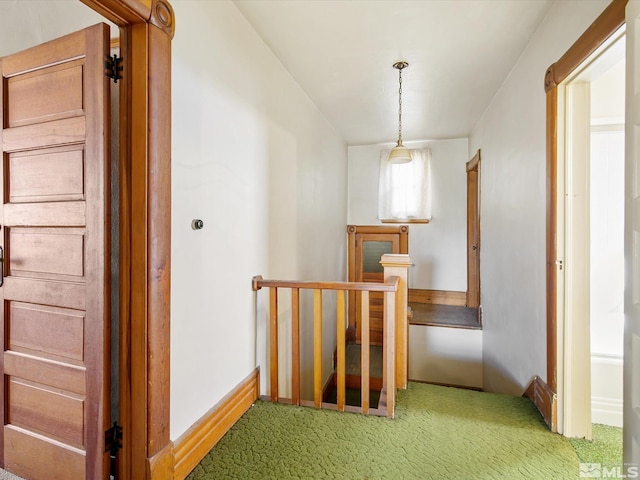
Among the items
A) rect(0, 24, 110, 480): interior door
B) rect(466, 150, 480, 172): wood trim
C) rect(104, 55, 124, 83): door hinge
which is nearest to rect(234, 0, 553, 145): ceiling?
rect(466, 150, 480, 172): wood trim

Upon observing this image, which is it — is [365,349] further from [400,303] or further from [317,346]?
[400,303]

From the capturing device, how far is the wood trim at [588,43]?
4.22 feet

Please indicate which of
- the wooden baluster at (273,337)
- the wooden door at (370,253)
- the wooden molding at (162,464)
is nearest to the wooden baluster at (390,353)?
the wooden baluster at (273,337)

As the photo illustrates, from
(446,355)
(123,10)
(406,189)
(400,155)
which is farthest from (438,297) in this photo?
(123,10)

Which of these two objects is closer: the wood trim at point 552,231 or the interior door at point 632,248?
the interior door at point 632,248

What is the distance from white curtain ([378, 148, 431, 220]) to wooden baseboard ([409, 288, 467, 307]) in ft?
3.63

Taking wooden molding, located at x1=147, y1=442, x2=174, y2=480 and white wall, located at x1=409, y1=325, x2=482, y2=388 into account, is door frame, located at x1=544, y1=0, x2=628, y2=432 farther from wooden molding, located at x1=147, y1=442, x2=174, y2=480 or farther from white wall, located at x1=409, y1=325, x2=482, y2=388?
white wall, located at x1=409, y1=325, x2=482, y2=388

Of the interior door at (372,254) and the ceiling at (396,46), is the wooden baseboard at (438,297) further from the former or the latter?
the ceiling at (396,46)

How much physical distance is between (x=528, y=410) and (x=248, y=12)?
2.92 metres

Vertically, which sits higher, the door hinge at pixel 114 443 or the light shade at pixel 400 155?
the light shade at pixel 400 155

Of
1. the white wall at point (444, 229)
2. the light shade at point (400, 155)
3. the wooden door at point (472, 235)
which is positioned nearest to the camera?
the light shade at point (400, 155)

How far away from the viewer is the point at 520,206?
2.44 metres

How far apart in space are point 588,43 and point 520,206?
3.86 ft

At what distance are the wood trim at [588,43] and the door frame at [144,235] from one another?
1.76m
